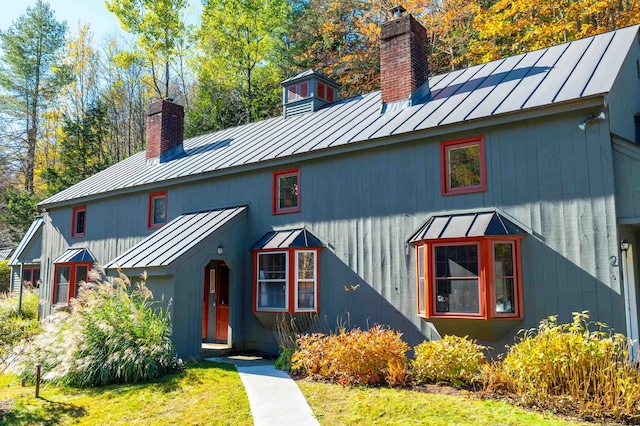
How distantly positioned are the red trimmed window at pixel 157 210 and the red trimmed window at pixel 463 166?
29.8 ft

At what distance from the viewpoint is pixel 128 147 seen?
119ft

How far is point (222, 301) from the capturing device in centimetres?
1393

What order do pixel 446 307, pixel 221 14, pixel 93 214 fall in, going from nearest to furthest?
1. pixel 446 307
2. pixel 93 214
3. pixel 221 14

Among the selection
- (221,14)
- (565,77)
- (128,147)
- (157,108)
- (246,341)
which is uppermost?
(221,14)

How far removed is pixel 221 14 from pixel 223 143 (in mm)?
15117

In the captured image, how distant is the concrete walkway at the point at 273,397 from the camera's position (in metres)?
7.16

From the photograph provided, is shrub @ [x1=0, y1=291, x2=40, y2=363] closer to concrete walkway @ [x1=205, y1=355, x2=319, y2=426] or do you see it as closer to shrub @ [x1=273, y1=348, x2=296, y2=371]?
concrete walkway @ [x1=205, y1=355, x2=319, y2=426]

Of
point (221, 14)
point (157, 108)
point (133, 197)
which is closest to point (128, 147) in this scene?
point (221, 14)

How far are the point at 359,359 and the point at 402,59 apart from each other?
7607 millimetres

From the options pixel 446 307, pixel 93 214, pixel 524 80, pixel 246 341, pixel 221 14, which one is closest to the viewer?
pixel 446 307

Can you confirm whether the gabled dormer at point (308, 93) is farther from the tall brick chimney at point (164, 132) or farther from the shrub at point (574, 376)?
the shrub at point (574, 376)

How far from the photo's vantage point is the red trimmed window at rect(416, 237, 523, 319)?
895cm

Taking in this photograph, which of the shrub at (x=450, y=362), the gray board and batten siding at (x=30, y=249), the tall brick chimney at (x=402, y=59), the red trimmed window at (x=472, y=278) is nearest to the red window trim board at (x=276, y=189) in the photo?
the tall brick chimney at (x=402, y=59)

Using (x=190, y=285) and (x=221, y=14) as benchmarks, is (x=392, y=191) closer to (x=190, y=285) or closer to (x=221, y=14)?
(x=190, y=285)
